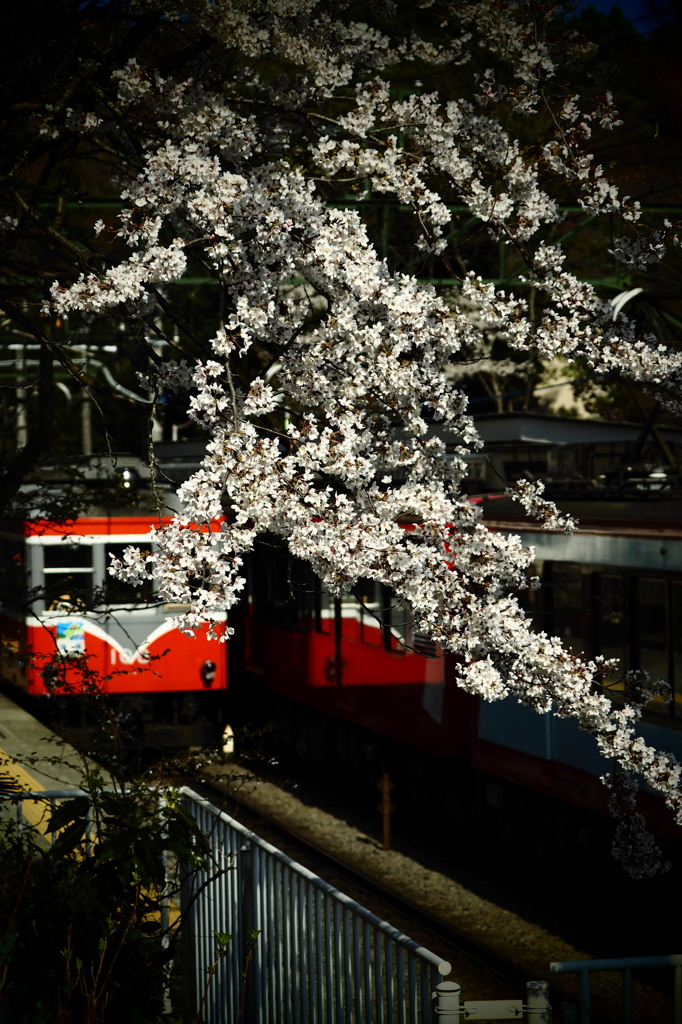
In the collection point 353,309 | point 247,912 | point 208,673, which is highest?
point 353,309

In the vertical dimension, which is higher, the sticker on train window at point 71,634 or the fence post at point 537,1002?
the sticker on train window at point 71,634

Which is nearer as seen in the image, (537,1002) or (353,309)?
(537,1002)

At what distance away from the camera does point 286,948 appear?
5367mm

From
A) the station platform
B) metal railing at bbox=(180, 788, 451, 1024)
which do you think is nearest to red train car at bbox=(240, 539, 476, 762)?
the station platform

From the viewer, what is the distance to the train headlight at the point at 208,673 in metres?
14.6

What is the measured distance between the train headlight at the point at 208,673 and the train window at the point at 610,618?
6.12 meters

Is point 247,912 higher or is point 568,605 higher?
point 568,605

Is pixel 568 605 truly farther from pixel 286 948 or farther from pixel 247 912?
pixel 286 948

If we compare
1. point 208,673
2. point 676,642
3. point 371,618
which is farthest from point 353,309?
point 208,673

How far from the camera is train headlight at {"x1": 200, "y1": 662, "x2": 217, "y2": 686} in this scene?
48.0ft

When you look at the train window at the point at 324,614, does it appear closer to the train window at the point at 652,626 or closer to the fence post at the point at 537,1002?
the train window at the point at 652,626

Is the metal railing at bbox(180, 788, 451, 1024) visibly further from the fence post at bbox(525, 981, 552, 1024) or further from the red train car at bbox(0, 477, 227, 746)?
the red train car at bbox(0, 477, 227, 746)

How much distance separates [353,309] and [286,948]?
8.34ft

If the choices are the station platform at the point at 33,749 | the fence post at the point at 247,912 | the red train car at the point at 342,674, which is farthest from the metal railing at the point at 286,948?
the station platform at the point at 33,749
